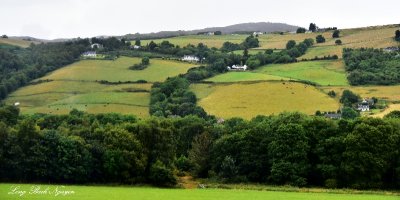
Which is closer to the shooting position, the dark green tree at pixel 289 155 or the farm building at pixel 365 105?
the dark green tree at pixel 289 155

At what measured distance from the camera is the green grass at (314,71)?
136375 mm

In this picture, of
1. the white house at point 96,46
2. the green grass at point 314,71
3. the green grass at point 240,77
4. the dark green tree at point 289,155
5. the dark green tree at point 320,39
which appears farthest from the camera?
the dark green tree at point 320,39

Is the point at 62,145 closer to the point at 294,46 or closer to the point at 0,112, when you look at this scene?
the point at 0,112

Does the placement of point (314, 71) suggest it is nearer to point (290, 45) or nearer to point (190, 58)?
point (290, 45)

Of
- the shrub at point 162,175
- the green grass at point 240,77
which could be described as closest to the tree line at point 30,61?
the green grass at point 240,77

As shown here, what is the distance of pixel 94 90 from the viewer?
136 metres

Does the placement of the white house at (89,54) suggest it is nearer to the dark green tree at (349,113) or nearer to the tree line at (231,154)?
the dark green tree at (349,113)

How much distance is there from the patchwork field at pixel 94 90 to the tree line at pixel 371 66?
41.6 m

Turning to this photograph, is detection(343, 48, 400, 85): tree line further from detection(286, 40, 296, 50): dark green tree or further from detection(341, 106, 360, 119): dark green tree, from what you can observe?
detection(341, 106, 360, 119): dark green tree

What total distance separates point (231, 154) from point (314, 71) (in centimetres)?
7261

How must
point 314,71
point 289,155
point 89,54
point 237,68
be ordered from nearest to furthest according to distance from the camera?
point 289,155 < point 314,71 < point 237,68 < point 89,54

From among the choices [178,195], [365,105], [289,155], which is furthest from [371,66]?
[178,195]

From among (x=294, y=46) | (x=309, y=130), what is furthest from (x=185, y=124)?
(x=294, y=46)

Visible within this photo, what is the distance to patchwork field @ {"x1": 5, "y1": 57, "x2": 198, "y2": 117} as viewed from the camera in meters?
122
